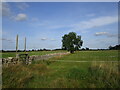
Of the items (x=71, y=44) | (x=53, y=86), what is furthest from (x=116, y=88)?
(x=71, y=44)

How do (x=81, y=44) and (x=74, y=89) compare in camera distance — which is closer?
(x=74, y=89)

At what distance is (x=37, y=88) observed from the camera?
5.80 metres

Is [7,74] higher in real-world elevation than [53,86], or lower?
higher

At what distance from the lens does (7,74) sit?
6.49m

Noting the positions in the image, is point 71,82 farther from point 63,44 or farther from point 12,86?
point 63,44

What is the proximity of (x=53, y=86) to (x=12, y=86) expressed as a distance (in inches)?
67.7

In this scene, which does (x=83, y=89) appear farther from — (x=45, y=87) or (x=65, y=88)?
(x=45, y=87)

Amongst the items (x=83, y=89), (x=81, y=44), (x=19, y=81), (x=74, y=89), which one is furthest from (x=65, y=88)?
(x=81, y=44)

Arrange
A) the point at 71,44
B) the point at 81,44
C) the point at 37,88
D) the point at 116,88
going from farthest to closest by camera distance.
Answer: the point at 81,44
the point at 71,44
the point at 37,88
the point at 116,88

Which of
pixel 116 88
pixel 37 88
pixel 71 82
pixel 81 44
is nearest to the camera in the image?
pixel 116 88

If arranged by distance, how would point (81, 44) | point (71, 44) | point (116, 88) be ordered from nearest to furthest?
1. point (116, 88)
2. point (71, 44)
3. point (81, 44)

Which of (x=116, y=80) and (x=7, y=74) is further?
(x=7, y=74)

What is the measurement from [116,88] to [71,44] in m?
61.3

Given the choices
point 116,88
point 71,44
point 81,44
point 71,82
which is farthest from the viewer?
point 81,44
